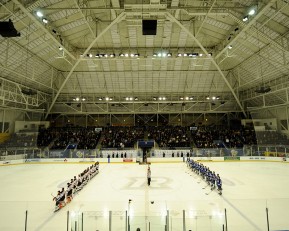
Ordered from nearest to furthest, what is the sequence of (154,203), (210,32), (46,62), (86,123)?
(154,203), (210,32), (46,62), (86,123)

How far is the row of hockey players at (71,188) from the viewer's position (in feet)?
30.5

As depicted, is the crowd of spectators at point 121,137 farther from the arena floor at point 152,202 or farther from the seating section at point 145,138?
the arena floor at point 152,202

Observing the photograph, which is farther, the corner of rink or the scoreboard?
the scoreboard

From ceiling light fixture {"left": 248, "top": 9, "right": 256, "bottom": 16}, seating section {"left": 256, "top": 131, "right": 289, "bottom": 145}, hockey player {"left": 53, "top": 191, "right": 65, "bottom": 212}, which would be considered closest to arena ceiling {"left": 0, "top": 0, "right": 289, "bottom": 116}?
ceiling light fixture {"left": 248, "top": 9, "right": 256, "bottom": 16}

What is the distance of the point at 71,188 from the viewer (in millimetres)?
10875

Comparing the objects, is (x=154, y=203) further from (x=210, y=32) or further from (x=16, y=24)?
(x=210, y=32)

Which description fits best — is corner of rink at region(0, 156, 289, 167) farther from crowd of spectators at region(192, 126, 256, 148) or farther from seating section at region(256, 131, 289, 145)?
seating section at region(256, 131, 289, 145)

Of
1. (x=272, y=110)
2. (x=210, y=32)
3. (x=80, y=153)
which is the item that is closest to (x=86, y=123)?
(x=80, y=153)

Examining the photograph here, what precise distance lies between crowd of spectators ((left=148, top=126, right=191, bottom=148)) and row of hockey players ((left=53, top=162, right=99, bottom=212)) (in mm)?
14729

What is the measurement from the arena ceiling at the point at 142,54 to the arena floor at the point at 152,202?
9.94 m

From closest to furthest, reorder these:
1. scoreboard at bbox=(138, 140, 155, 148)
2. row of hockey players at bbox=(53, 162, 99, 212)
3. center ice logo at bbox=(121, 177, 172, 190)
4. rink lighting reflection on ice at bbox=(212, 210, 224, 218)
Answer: rink lighting reflection on ice at bbox=(212, 210, 224, 218), row of hockey players at bbox=(53, 162, 99, 212), center ice logo at bbox=(121, 177, 172, 190), scoreboard at bbox=(138, 140, 155, 148)

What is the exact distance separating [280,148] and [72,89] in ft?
92.4

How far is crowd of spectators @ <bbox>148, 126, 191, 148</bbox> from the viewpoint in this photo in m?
29.0

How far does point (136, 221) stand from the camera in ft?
19.0
